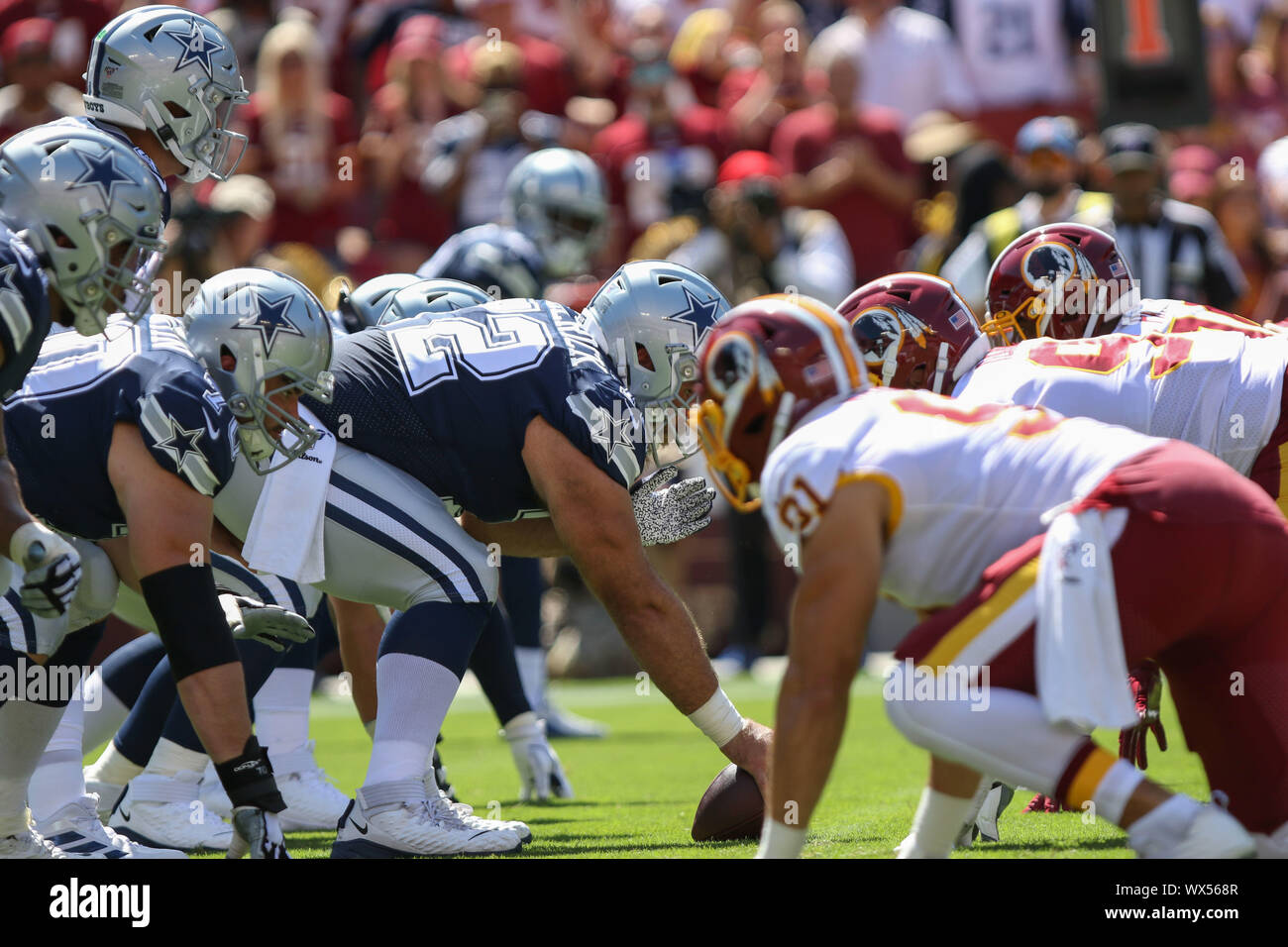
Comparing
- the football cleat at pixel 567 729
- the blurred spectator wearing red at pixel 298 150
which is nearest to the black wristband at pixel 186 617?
the football cleat at pixel 567 729

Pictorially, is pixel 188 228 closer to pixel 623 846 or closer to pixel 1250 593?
pixel 623 846

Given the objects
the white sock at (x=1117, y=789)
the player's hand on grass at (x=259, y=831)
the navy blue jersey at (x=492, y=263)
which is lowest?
the player's hand on grass at (x=259, y=831)

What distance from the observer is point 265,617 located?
418 cm

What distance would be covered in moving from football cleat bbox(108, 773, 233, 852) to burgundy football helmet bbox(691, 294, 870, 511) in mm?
2116

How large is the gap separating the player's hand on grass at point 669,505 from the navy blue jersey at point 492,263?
2.06m

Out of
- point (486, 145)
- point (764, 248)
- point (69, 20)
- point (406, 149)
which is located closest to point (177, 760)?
point (764, 248)

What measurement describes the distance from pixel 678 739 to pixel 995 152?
4172 mm

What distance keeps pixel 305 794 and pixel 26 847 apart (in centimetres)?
127

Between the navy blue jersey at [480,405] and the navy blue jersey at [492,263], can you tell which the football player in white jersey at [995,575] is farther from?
the navy blue jersey at [492,263]

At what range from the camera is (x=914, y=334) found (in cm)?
474

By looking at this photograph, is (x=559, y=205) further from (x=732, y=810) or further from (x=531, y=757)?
(x=732, y=810)

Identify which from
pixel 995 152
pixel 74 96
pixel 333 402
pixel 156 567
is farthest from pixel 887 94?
pixel 156 567

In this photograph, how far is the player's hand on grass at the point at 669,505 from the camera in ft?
16.3

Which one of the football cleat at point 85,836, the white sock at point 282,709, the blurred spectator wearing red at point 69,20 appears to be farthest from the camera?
the blurred spectator wearing red at point 69,20
